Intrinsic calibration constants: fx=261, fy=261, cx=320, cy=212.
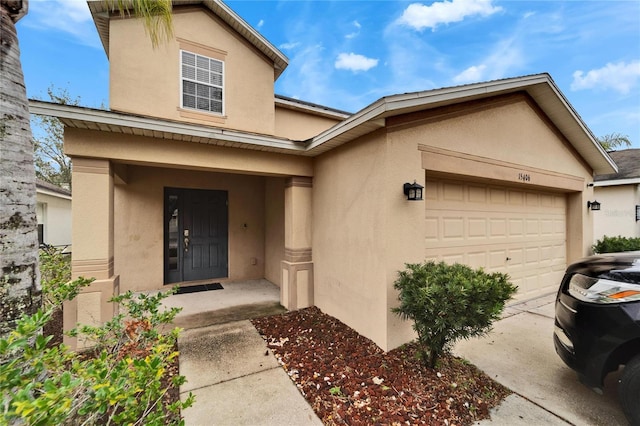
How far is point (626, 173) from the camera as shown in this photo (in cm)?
884

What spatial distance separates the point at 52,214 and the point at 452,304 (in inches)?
704

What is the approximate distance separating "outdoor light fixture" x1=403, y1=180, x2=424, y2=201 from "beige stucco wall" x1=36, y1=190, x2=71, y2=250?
1632 cm

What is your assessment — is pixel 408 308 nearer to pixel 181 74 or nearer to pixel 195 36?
pixel 181 74

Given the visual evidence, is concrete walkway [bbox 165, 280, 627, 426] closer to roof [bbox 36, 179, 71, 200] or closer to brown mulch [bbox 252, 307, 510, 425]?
brown mulch [bbox 252, 307, 510, 425]

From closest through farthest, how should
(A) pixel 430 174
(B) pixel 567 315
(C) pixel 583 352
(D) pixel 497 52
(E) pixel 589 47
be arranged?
(C) pixel 583 352 < (B) pixel 567 315 < (A) pixel 430 174 < (E) pixel 589 47 < (D) pixel 497 52

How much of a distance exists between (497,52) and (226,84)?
9665mm

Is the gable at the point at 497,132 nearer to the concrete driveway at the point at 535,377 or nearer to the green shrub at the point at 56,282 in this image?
the concrete driveway at the point at 535,377

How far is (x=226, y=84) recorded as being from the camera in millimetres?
5816

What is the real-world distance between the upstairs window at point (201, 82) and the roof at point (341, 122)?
194cm

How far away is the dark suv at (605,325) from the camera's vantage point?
7.39ft

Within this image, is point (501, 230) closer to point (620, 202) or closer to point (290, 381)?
point (290, 381)

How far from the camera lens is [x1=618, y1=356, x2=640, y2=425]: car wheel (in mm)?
2205

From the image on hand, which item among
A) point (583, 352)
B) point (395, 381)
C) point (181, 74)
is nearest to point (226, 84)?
point (181, 74)

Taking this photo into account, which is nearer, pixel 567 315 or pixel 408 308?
pixel 567 315
